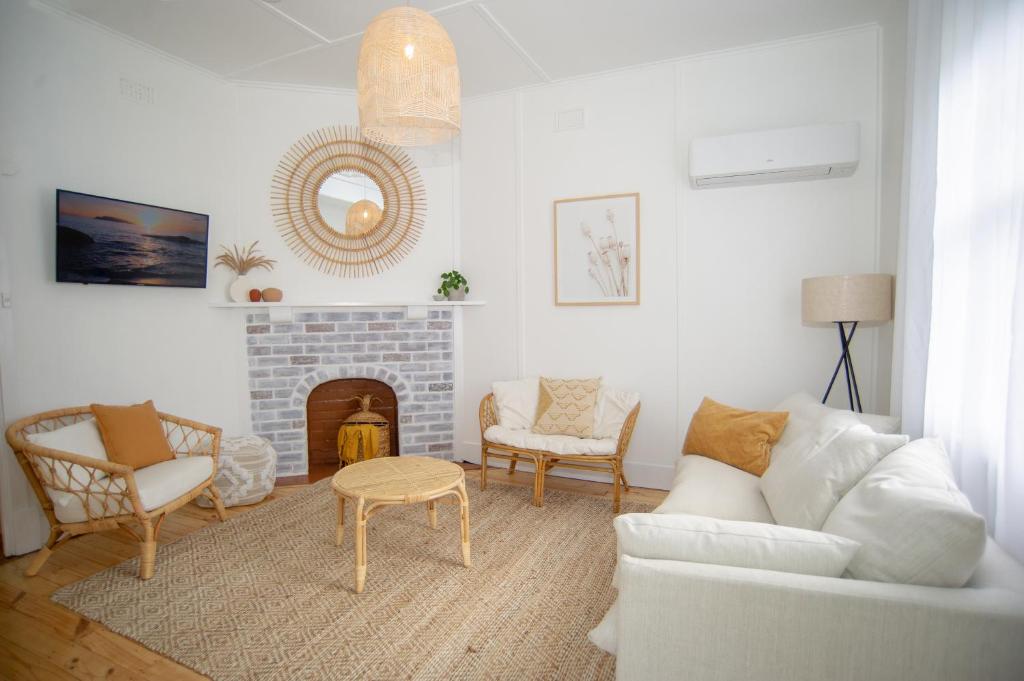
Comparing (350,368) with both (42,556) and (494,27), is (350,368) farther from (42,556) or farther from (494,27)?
(494,27)

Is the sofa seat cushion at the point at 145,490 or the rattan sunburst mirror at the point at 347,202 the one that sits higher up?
the rattan sunburst mirror at the point at 347,202

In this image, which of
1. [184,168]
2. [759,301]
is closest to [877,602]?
[759,301]

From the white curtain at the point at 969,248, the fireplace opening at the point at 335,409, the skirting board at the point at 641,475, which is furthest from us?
the fireplace opening at the point at 335,409

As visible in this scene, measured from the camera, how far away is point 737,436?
289cm

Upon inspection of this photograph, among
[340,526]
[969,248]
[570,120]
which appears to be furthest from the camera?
[570,120]

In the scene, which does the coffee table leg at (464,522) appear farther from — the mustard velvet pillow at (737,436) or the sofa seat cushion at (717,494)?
the mustard velvet pillow at (737,436)

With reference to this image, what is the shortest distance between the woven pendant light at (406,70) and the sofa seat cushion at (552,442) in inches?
86.4

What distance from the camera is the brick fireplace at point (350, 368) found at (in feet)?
14.1

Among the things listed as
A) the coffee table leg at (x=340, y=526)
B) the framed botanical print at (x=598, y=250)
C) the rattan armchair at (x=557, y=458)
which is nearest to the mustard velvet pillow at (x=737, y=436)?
the rattan armchair at (x=557, y=458)

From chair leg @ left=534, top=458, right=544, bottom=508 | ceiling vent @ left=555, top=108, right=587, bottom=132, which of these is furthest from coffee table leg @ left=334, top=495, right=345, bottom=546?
ceiling vent @ left=555, top=108, right=587, bottom=132

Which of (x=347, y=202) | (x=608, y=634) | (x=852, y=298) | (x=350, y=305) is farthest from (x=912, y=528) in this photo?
(x=347, y=202)

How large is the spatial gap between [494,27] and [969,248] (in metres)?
2.81

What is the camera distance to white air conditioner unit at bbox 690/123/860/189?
3248 mm

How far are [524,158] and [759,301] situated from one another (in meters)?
2.17
